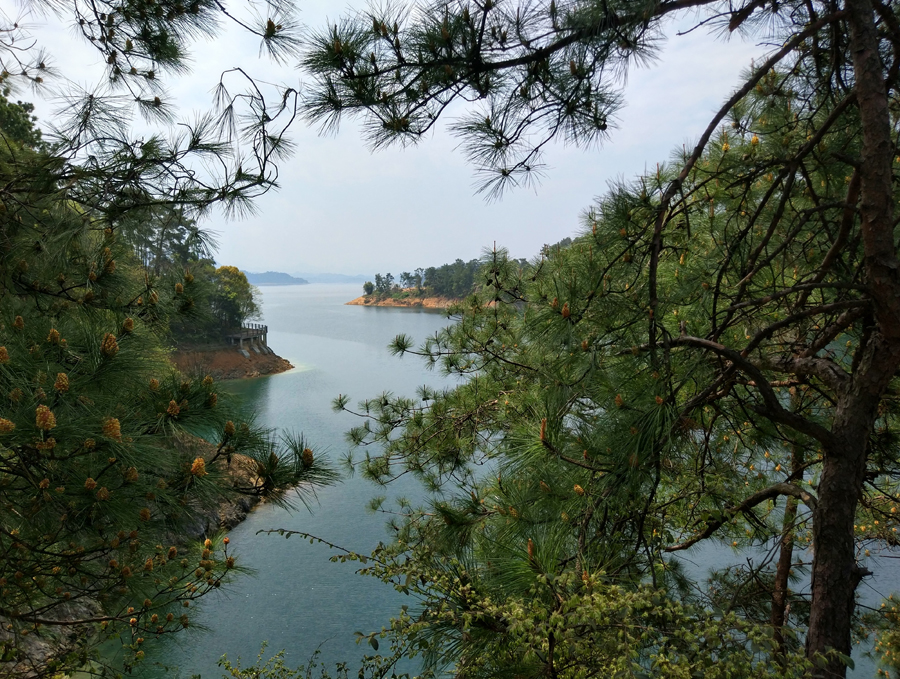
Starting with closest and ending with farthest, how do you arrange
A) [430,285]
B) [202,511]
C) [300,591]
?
[202,511] < [300,591] < [430,285]

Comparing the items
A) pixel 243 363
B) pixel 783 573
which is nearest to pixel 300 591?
pixel 783 573

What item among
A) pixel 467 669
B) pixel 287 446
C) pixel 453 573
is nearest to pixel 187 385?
pixel 287 446

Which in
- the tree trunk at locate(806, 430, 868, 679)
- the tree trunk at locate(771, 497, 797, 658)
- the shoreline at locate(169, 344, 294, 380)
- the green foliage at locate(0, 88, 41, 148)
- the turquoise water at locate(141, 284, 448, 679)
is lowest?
the turquoise water at locate(141, 284, 448, 679)

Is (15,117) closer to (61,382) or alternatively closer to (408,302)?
(61,382)

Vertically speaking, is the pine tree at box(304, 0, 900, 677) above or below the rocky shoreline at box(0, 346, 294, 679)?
above

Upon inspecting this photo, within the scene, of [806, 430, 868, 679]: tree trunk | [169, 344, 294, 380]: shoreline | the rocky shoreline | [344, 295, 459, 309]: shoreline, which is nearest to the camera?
[806, 430, 868, 679]: tree trunk

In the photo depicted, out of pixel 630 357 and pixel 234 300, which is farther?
pixel 234 300

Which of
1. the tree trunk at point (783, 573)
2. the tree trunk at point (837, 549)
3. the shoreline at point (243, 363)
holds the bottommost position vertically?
the shoreline at point (243, 363)

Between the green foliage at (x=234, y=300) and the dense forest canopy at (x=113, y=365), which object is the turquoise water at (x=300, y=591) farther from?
the green foliage at (x=234, y=300)

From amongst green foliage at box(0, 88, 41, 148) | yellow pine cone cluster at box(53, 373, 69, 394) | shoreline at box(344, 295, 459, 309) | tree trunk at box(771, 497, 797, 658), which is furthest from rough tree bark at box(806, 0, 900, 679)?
shoreline at box(344, 295, 459, 309)

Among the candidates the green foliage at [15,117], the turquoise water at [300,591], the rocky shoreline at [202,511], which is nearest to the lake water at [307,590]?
the turquoise water at [300,591]

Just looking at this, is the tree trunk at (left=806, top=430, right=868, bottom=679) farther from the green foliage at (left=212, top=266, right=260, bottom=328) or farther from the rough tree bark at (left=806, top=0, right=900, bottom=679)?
the green foliage at (left=212, top=266, right=260, bottom=328)

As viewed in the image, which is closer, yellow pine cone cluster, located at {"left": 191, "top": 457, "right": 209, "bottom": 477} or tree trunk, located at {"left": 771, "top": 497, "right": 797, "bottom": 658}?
yellow pine cone cluster, located at {"left": 191, "top": 457, "right": 209, "bottom": 477}

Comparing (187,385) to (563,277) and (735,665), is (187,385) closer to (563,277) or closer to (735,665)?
(563,277)
